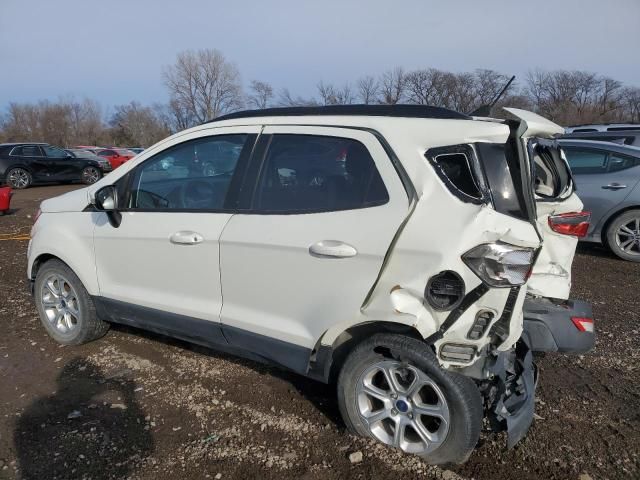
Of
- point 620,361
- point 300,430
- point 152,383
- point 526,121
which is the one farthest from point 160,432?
point 620,361

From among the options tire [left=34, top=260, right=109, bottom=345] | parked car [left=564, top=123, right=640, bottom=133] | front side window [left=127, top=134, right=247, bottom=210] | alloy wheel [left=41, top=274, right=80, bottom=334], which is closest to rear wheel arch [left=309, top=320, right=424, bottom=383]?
front side window [left=127, top=134, right=247, bottom=210]

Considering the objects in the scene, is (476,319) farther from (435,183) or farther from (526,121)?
(526,121)

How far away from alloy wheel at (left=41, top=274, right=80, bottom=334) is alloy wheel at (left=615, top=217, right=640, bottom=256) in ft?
21.4

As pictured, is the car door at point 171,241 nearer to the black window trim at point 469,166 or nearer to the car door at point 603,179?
the black window trim at point 469,166

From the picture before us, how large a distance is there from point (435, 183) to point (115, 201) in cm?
229

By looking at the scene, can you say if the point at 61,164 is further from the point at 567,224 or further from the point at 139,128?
the point at 139,128

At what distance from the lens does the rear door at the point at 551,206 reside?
2945mm

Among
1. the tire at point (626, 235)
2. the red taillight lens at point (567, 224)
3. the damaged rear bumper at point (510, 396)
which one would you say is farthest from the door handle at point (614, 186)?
the damaged rear bumper at point (510, 396)

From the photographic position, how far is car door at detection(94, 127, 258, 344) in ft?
9.95

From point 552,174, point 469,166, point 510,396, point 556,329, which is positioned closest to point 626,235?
point 552,174

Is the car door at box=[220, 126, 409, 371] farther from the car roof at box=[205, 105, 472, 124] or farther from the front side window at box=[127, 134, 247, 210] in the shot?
the front side window at box=[127, 134, 247, 210]

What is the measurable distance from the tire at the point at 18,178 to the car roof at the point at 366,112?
16587 millimetres

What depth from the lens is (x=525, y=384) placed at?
268 centimetres

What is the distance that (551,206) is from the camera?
3.06 meters
